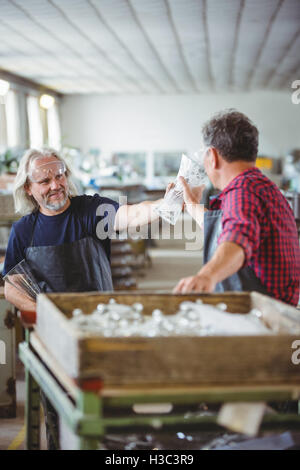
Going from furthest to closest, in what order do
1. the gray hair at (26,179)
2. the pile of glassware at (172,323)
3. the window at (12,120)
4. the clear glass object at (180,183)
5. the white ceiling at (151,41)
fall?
the window at (12,120) → the white ceiling at (151,41) → the gray hair at (26,179) → the clear glass object at (180,183) → the pile of glassware at (172,323)

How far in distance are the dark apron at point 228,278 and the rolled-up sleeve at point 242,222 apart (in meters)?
0.08

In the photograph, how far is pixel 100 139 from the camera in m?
14.4

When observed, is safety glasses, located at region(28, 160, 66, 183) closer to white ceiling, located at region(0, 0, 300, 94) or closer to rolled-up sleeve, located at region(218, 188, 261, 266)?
rolled-up sleeve, located at region(218, 188, 261, 266)

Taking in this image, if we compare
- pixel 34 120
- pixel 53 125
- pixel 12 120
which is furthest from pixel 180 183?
pixel 53 125

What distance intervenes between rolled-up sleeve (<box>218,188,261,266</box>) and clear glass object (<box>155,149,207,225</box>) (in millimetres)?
293

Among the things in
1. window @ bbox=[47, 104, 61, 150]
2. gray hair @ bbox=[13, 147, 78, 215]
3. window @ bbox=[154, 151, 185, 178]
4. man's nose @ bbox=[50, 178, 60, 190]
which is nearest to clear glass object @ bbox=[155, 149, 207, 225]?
man's nose @ bbox=[50, 178, 60, 190]

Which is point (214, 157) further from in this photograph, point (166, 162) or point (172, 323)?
point (166, 162)

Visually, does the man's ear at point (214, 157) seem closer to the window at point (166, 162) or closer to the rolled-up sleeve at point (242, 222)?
the rolled-up sleeve at point (242, 222)

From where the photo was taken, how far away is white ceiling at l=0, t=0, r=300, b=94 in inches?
236

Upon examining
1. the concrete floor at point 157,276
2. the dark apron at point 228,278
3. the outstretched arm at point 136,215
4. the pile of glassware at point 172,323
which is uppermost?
the outstretched arm at point 136,215

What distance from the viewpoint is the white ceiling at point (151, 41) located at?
6.00 m

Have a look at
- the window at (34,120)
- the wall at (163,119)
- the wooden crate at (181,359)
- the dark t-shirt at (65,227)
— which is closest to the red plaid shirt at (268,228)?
the wooden crate at (181,359)

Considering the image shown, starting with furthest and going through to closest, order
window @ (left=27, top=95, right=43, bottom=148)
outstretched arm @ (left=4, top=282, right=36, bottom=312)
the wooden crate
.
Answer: window @ (left=27, top=95, right=43, bottom=148), outstretched arm @ (left=4, top=282, right=36, bottom=312), the wooden crate

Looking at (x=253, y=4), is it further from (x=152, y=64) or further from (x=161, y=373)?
(x=161, y=373)
